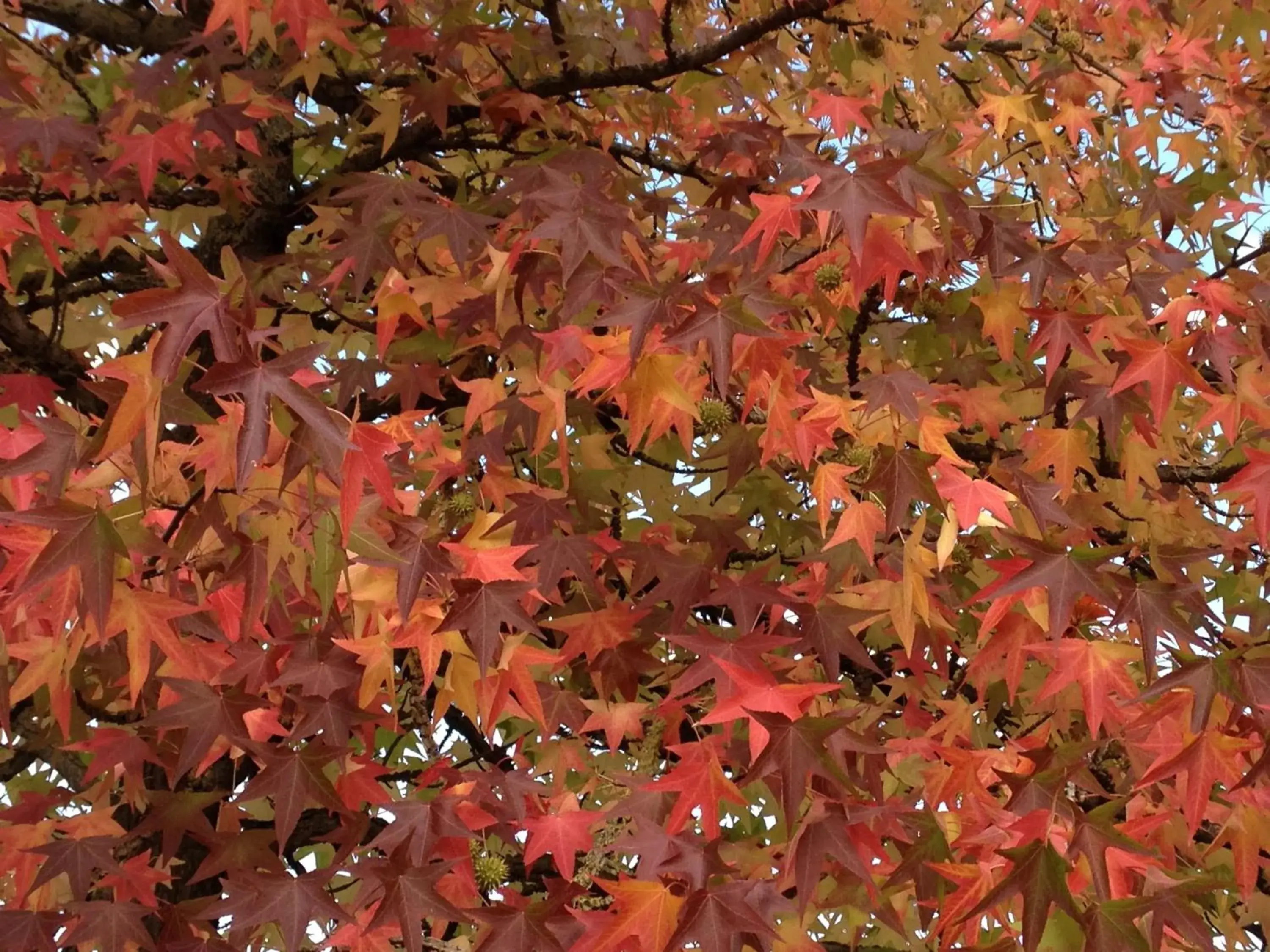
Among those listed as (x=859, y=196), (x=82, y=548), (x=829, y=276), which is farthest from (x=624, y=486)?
(x=82, y=548)

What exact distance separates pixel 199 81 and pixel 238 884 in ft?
8.99

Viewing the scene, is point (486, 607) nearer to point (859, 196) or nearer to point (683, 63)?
point (859, 196)

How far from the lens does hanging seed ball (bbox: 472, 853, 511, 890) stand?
2959mm

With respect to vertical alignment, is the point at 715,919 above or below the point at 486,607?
below

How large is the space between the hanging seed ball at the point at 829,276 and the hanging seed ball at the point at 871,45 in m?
1.13

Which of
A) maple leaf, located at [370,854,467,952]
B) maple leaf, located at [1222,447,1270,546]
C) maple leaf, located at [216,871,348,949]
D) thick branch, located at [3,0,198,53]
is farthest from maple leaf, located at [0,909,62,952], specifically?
thick branch, located at [3,0,198,53]

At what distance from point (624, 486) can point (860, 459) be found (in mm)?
903

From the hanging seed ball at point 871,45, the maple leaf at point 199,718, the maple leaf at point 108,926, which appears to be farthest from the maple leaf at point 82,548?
the hanging seed ball at point 871,45

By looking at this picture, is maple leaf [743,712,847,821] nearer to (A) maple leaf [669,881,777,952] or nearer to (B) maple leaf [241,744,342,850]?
(A) maple leaf [669,881,777,952]

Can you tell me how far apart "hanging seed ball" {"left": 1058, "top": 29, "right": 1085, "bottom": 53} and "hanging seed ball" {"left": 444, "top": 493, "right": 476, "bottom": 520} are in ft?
8.97

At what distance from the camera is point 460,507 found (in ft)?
10.3

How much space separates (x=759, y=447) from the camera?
9.63 ft

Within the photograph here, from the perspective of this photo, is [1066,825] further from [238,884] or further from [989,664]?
[238,884]

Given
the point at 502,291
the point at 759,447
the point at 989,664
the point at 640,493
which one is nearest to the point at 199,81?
the point at 502,291
